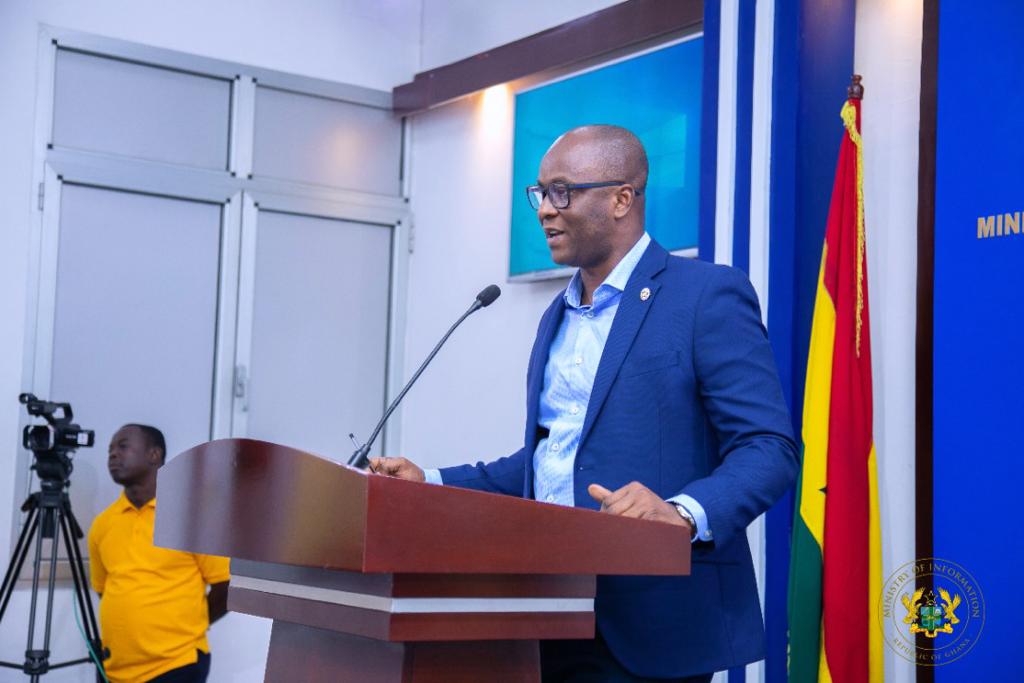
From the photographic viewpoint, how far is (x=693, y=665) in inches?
71.3

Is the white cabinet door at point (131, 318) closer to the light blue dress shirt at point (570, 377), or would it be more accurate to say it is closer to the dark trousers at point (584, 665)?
the light blue dress shirt at point (570, 377)

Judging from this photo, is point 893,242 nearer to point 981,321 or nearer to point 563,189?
point 981,321

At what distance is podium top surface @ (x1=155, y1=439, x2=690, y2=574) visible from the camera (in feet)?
4.29

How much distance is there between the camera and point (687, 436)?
1920 millimetres

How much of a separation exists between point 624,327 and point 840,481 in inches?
64.6

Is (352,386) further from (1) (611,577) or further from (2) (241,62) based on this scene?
(1) (611,577)

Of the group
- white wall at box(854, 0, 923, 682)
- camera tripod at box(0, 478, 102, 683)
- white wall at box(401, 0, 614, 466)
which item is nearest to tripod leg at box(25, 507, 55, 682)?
camera tripod at box(0, 478, 102, 683)

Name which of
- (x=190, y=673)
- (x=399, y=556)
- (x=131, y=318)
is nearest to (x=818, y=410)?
(x=399, y=556)

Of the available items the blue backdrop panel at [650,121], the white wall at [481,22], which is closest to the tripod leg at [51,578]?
the blue backdrop panel at [650,121]

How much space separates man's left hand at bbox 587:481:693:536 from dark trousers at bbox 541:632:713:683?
0.33 metres

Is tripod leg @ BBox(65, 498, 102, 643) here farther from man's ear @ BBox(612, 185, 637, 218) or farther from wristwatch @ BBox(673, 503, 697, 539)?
wristwatch @ BBox(673, 503, 697, 539)

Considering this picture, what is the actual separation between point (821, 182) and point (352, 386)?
305 centimetres

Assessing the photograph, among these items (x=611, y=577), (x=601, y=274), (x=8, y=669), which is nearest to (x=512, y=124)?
(x=8, y=669)

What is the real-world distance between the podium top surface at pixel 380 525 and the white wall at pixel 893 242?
7.27 ft
